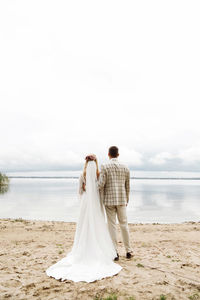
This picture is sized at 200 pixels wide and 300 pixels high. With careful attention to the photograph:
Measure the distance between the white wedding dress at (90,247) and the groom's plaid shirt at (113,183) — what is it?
19 centimetres

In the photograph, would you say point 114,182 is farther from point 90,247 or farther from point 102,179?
point 90,247

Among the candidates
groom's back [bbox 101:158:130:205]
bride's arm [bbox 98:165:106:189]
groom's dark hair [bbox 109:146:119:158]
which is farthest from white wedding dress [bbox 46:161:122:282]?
groom's dark hair [bbox 109:146:119:158]

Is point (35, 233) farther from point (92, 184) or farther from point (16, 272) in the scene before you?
point (92, 184)

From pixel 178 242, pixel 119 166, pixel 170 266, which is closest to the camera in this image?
pixel 170 266

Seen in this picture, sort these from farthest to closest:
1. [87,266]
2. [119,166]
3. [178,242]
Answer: [178,242] → [119,166] → [87,266]

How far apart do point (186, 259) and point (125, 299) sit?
2.97 m

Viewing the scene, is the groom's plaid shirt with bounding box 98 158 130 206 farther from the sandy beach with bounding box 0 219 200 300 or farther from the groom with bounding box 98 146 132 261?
the sandy beach with bounding box 0 219 200 300

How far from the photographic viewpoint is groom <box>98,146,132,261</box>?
5.51 m

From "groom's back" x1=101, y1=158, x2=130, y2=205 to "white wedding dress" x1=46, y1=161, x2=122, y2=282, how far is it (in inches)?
9.5

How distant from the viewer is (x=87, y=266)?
4.96m

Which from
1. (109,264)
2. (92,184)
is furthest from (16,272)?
(92,184)

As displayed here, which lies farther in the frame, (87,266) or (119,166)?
(119,166)

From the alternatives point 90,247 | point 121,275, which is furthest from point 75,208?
point 121,275

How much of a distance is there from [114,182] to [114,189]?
0.16 m
